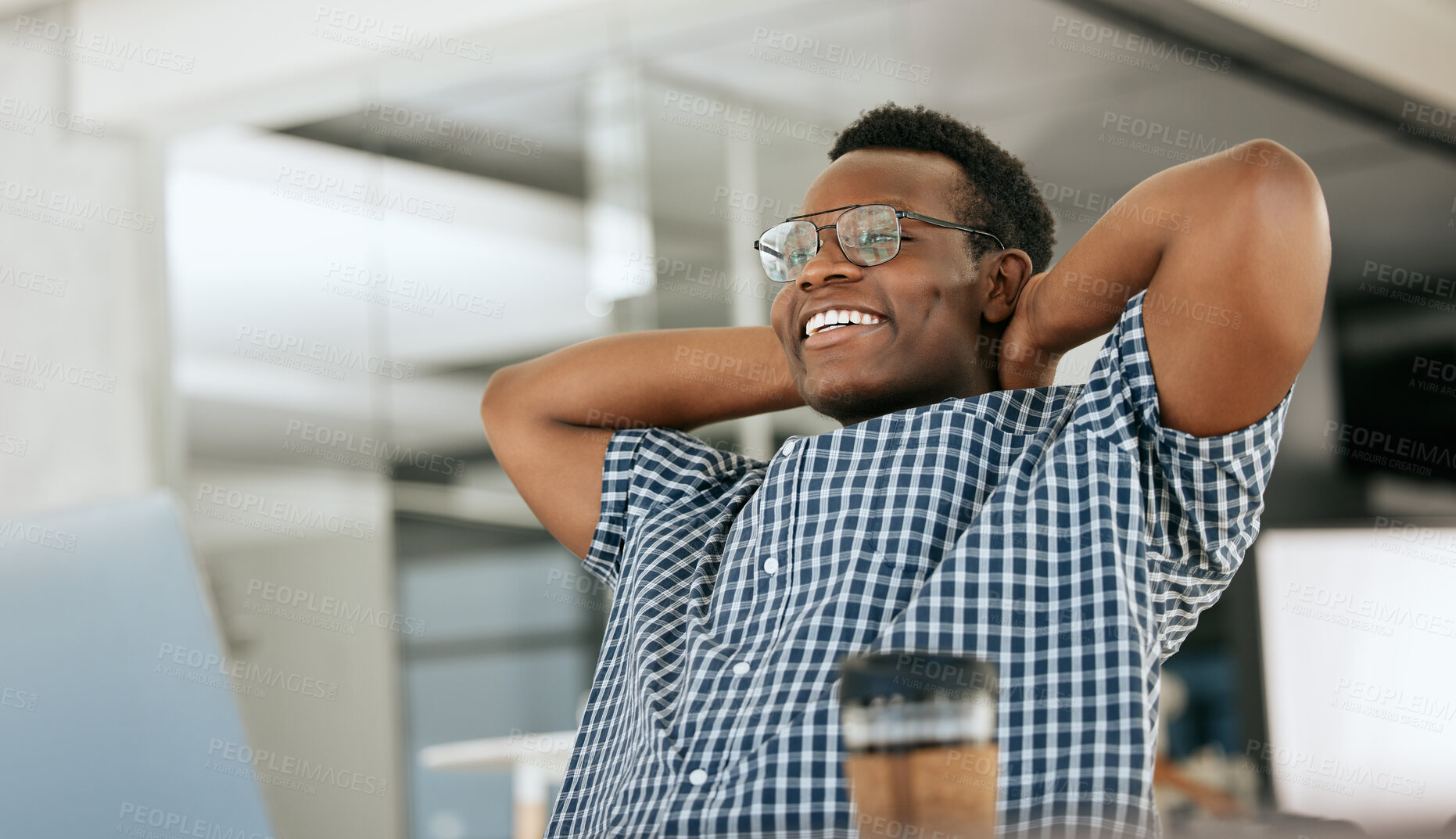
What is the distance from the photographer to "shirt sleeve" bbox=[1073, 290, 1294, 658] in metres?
1.13

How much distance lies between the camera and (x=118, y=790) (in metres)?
1.52

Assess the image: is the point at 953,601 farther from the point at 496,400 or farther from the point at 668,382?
the point at 496,400

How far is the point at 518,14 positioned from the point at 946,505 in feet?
7.05

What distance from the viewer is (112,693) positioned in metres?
1.57

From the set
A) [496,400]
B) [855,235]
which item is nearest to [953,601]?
[855,235]

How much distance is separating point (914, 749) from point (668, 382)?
98 cm

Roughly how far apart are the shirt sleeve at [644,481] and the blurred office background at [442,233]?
1.61 metres

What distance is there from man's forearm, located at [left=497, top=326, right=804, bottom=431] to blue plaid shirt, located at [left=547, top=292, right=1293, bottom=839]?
0.67 ft

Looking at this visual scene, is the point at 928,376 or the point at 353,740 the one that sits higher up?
the point at 928,376

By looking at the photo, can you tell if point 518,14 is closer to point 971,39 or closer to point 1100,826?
point 971,39

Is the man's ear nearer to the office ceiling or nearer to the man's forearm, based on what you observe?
the man's forearm

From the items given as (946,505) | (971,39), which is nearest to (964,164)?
(946,505)

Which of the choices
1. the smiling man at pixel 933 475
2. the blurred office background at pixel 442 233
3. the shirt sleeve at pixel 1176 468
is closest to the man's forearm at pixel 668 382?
the smiling man at pixel 933 475

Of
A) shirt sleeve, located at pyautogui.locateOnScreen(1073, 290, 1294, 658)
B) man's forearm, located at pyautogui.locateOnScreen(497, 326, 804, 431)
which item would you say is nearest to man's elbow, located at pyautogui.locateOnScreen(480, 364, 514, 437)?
man's forearm, located at pyautogui.locateOnScreen(497, 326, 804, 431)
